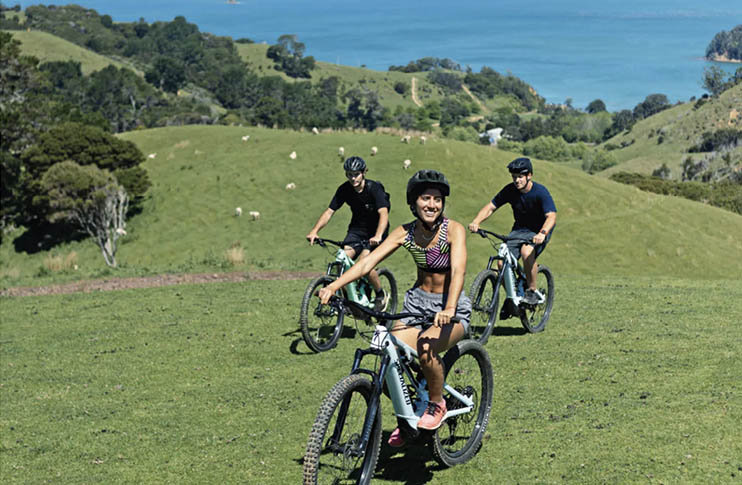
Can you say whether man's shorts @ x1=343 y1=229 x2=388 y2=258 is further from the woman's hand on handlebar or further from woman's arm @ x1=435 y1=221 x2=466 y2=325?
the woman's hand on handlebar

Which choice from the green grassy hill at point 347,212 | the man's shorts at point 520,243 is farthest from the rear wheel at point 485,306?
the green grassy hill at point 347,212

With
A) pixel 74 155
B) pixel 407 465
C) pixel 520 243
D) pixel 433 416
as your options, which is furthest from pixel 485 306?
pixel 74 155

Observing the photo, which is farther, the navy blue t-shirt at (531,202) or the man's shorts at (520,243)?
the man's shorts at (520,243)

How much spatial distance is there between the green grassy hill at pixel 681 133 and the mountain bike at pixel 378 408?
512 feet

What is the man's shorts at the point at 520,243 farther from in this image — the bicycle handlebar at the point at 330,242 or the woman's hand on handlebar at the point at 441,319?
the woman's hand on handlebar at the point at 441,319

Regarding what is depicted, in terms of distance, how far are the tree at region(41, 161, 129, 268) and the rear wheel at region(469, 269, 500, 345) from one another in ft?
128

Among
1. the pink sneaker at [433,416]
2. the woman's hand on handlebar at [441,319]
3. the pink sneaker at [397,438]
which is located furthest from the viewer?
the pink sneaker at [397,438]

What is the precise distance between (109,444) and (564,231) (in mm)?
33784

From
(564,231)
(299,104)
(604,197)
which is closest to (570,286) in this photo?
(564,231)

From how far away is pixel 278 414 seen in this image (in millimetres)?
8852

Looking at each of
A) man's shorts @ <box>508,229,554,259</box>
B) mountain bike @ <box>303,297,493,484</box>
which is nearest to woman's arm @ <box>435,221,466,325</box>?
mountain bike @ <box>303,297,493,484</box>

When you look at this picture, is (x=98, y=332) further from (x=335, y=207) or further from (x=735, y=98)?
(x=735, y=98)

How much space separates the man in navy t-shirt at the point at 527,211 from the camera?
36.5 feet

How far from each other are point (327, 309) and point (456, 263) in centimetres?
583
